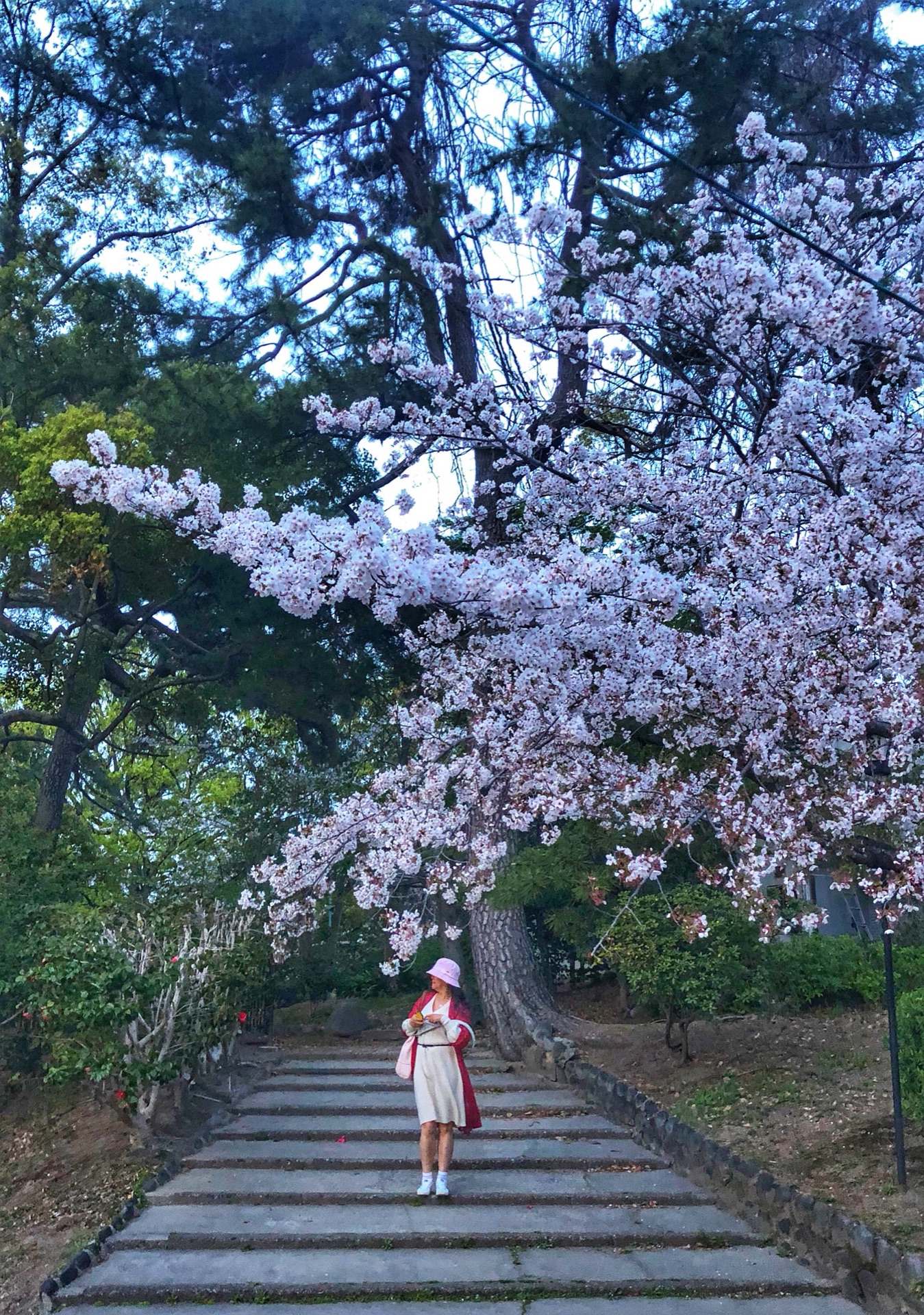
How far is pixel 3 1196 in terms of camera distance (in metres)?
7.83

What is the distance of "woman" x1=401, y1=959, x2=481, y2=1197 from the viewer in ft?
21.4

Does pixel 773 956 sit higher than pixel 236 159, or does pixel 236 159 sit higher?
pixel 236 159

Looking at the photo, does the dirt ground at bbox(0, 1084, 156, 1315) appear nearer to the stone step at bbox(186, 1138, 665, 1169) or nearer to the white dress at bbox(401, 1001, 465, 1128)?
the stone step at bbox(186, 1138, 665, 1169)

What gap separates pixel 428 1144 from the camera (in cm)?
659

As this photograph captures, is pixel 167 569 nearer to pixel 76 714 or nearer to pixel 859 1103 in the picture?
pixel 76 714

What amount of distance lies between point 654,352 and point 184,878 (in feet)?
27.1

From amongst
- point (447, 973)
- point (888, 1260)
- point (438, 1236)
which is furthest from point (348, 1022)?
point (888, 1260)

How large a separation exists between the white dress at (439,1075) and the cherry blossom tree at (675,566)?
71 cm

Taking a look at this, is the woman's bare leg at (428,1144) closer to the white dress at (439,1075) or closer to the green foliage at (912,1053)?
the white dress at (439,1075)

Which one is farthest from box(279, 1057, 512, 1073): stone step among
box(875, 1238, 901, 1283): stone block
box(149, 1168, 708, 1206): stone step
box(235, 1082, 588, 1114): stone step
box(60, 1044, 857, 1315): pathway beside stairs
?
box(875, 1238, 901, 1283): stone block

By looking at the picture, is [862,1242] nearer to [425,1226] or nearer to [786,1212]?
[786,1212]

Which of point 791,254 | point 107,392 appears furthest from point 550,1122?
point 107,392

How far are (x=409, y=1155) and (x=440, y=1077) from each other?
1.47 meters

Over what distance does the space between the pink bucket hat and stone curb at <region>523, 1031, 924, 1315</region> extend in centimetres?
203
